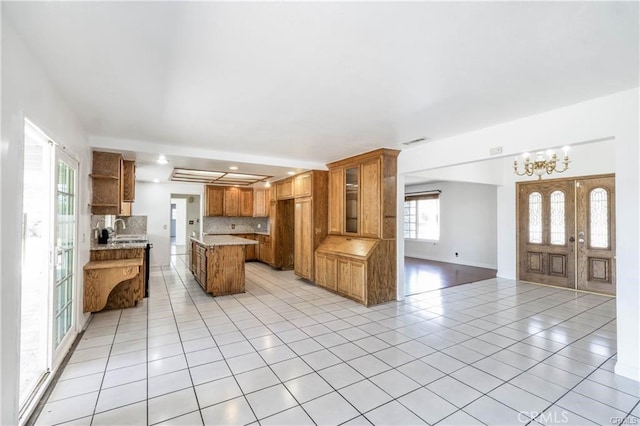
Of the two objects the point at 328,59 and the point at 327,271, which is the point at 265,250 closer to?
the point at 327,271

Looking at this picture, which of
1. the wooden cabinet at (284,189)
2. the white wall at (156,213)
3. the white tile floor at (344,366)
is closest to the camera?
the white tile floor at (344,366)

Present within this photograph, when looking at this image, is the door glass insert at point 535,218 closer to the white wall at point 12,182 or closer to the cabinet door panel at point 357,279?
the cabinet door panel at point 357,279

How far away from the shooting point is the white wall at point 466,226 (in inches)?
311

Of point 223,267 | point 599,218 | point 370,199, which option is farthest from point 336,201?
point 599,218

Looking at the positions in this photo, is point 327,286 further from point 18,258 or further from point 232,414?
point 18,258

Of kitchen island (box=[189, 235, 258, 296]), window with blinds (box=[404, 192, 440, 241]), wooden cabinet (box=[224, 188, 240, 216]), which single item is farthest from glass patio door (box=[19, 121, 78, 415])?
window with blinds (box=[404, 192, 440, 241])

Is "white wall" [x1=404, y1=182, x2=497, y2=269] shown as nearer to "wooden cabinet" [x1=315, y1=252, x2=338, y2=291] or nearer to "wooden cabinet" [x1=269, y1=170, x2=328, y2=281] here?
"wooden cabinet" [x1=269, y1=170, x2=328, y2=281]

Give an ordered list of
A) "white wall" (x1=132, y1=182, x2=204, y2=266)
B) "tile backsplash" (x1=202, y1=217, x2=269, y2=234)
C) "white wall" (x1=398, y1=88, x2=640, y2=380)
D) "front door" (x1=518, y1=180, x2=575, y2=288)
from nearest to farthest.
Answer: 1. "white wall" (x1=398, y1=88, x2=640, y2=380)
2. "front door" (x1=518, y1=180, x2=575, y2=288)
3. "white wall" (x1=132, y1=182, x2=204, y2=266)
4. "tile backsplash" (x1=202, y1=217, x2=269, y2=234)

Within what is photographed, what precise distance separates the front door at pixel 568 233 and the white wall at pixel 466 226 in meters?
1.53

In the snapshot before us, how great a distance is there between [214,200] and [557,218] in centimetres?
822

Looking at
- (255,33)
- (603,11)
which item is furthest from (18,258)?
(603,11)

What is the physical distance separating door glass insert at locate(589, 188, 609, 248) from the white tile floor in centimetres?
142

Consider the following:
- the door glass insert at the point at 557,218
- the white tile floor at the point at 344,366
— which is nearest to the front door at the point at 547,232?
the door glass insert at the point at 557,218

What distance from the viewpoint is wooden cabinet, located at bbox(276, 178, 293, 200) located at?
22.2 feet
